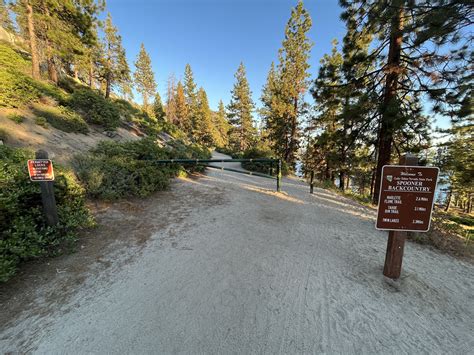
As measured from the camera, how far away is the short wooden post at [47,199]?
132 inches

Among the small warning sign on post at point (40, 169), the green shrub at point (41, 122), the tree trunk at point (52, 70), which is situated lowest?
the small warning sign on post at point (40, 169)

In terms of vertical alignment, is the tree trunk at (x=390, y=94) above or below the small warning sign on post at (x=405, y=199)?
above

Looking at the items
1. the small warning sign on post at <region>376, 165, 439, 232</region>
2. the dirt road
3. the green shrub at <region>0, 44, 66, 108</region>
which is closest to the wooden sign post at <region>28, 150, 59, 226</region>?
the dirt road

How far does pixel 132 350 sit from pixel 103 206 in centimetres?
397

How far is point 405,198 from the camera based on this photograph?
9.96 ft

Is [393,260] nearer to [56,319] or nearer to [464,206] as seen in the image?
[56,319]

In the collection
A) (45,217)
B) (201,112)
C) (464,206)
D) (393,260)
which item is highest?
(201,112)

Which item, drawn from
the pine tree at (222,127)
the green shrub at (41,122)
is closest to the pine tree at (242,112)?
the pine tree at (222,127)

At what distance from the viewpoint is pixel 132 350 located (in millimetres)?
1930

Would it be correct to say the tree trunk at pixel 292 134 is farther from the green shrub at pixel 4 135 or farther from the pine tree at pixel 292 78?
the green shrub at pixel 4 135

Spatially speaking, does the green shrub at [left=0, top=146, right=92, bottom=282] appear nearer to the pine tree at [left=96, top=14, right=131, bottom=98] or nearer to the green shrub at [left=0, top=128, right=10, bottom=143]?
the green shrub at [left=0, top=128, right=10, bottom=143]

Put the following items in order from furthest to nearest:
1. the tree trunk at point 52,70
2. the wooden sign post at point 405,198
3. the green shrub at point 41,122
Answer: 1. the tree trunk at point 52,70
2. the green shrub at point 41,122
3. the wooden sign post at point 405,198

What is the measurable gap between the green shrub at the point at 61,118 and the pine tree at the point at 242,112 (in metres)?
27.1

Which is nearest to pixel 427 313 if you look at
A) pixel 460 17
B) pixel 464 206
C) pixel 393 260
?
pixel 393 260
